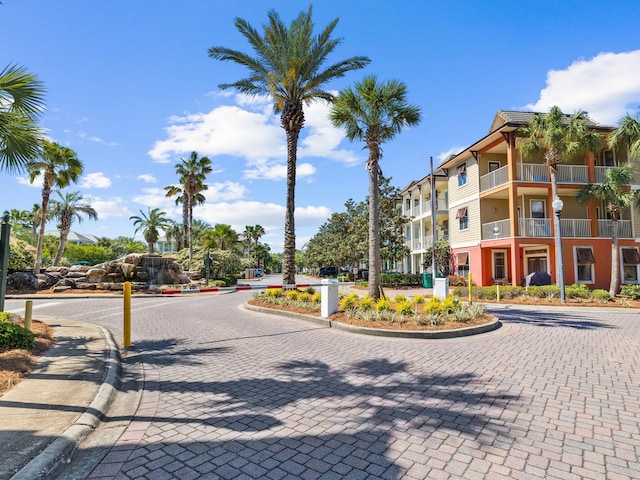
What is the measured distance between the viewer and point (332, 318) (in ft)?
34.6

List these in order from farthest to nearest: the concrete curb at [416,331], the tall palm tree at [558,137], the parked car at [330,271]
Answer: the parked car at [330,271] < the tall palm tree at [558,137] < the concrete curb at [416,331]

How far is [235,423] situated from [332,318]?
679cm

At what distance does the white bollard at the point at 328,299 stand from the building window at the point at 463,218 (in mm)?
17849

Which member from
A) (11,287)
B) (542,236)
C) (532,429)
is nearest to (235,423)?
(532,429)

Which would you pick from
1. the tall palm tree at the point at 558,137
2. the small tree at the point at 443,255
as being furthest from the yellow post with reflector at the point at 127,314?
the small tree at the point at 443,255

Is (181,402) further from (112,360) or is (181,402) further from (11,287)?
(11,287)

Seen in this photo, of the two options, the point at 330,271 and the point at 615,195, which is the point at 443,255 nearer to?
the point at 615,195

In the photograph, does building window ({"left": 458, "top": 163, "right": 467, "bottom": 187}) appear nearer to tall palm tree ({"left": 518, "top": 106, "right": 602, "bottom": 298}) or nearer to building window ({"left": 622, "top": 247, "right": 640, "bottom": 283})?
tall palm tree ({"left": 518, "top": 106, "right": 602, "bottom": 298})

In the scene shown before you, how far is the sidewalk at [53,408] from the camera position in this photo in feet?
9.80

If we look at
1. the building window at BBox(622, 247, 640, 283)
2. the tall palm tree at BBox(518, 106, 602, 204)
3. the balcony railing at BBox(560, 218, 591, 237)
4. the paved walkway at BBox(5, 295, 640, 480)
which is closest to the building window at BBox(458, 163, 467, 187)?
the tall palm tree at BBox(518, 106, 602, 204)

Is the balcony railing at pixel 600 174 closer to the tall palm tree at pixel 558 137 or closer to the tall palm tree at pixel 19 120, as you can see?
the tall palm tree at pixel 558 137

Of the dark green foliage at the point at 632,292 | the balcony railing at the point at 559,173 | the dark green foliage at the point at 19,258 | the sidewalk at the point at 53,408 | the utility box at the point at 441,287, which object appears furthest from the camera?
the dark green foliage at the point at 19,258

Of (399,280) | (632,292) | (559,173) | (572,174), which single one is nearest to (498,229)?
(559,173)

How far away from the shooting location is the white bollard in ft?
35.8
